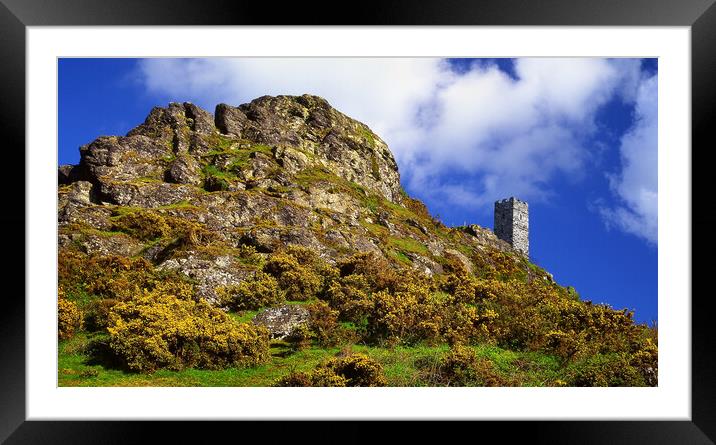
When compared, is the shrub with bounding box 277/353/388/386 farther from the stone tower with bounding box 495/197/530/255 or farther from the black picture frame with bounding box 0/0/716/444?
the stone tower with bounding box 495/197/530/255

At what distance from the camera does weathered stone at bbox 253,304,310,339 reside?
1248 cm

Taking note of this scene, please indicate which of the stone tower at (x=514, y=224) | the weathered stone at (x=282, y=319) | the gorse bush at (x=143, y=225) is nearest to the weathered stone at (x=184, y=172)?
the gorse bush at (x=143, y=225)

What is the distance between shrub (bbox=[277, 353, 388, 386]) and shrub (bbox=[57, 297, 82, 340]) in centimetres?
440

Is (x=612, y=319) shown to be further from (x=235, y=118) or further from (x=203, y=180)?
(x=235, y=118)

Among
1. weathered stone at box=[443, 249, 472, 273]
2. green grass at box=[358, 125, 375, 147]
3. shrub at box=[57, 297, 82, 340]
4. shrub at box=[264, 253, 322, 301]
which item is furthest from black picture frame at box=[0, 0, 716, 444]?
green grass at box=[358, 125, 375, 147]

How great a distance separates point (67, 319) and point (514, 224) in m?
26.2

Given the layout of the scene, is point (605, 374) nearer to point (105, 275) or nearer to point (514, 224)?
point (105, 275)

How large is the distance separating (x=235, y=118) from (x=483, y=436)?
26.4 m

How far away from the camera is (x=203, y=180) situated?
76.9 feet

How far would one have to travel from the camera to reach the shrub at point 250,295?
13.5 metres

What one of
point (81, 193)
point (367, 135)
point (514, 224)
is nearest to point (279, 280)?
Answer: point (81, 193)

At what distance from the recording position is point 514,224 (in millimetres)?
33219
